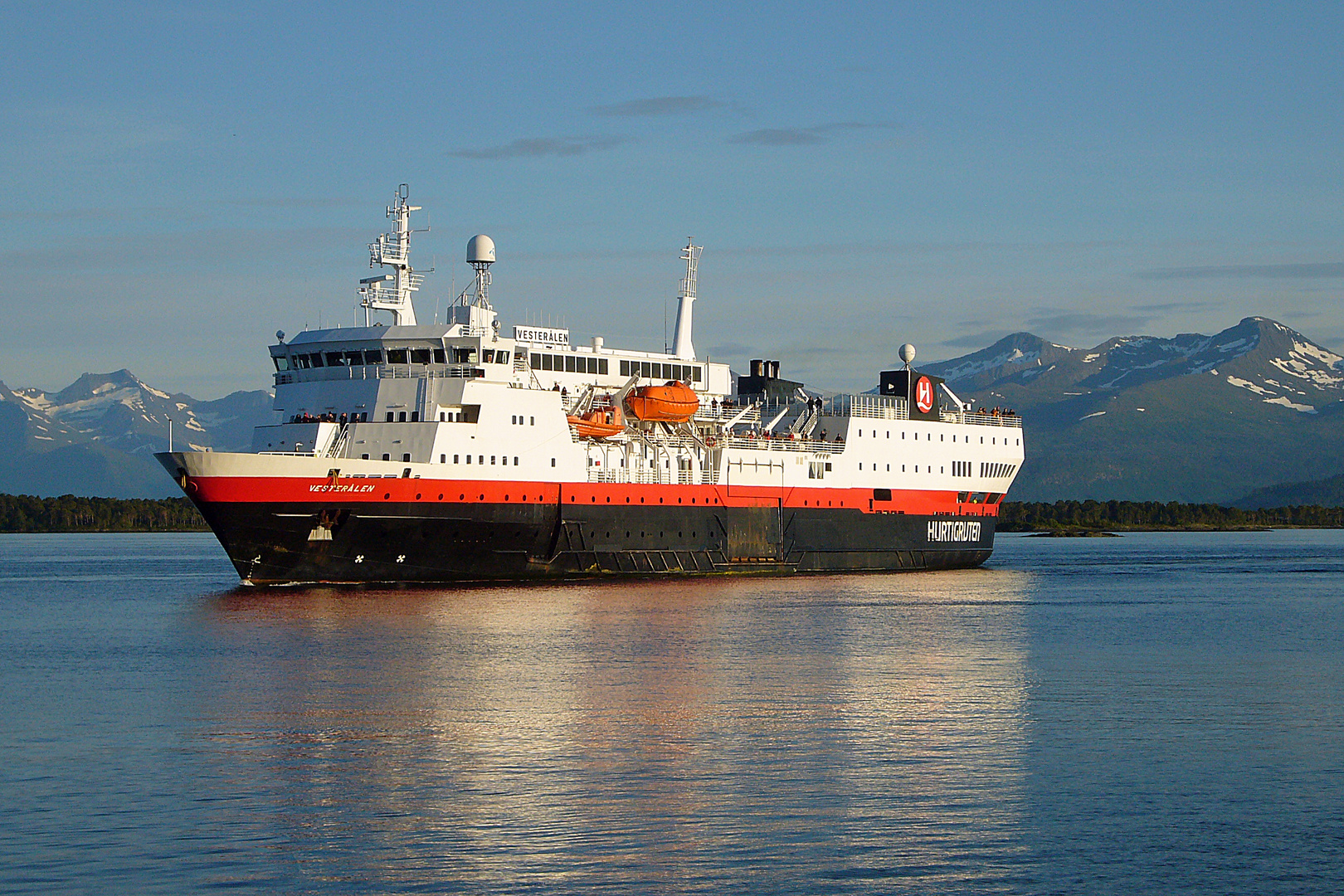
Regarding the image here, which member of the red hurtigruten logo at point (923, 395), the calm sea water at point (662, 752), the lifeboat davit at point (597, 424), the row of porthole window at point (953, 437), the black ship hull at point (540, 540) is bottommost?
the calm sea water at point (662, 752)

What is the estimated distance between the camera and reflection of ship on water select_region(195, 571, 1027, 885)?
55.4ft

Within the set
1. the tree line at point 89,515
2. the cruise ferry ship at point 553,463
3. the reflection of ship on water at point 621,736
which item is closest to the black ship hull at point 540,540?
the cruise ferry ship at point 553,463

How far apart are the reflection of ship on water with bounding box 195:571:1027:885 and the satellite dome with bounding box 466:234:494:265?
671 inches

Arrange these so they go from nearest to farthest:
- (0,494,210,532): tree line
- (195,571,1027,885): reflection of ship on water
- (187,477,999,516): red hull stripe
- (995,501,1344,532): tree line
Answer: (195,571,1027,885): reflection of ship on water, (187,477,999,516): red hull stripe, (0,494,210,532): tree line, (995,501,1344,532): tree line

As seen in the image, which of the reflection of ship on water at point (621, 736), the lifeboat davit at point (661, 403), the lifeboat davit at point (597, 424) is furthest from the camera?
the lifeboat davit at point (661, 403)

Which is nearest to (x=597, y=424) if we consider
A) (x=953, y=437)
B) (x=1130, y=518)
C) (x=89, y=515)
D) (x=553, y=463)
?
(x=553, y=463)

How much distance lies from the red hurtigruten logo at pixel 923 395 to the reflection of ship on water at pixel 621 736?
74.8ft

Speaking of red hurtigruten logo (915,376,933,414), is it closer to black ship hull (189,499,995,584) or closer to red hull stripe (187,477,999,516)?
red hull stripe (187,477,999,516)

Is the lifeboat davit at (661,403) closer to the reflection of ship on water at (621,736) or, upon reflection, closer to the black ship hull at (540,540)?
the black ship hull at (540,540)

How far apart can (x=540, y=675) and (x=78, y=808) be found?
478 inches

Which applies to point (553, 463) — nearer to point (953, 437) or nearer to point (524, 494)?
point (524, 494)

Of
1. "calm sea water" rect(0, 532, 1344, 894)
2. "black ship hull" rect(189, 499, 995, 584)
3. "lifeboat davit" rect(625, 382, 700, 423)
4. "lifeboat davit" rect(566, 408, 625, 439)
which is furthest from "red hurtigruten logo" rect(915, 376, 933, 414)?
"calm sea water" rect(0, 532, 1344, 894)

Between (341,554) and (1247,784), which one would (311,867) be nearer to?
(1247,784)

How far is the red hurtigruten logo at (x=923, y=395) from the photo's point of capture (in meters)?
62.5
